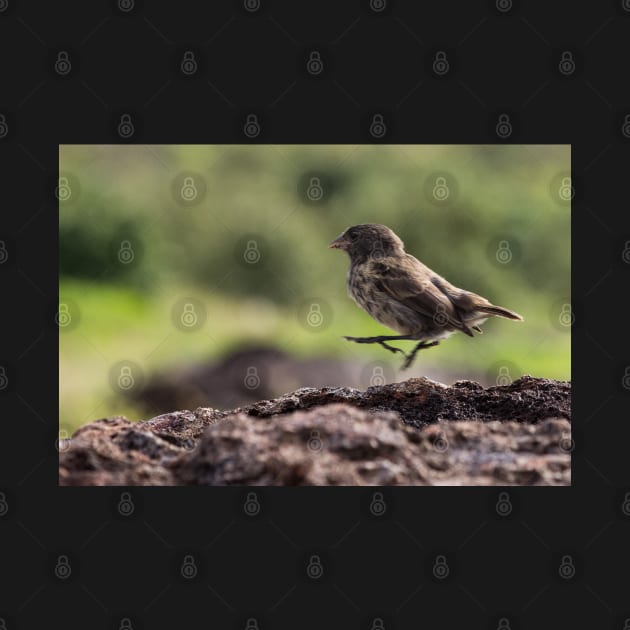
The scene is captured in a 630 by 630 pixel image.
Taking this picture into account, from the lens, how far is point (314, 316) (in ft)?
50.0

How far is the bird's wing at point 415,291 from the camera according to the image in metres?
7.25

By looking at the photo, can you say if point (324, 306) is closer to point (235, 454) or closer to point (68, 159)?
point (68, 159)

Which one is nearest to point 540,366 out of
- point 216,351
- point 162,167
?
point 216,351

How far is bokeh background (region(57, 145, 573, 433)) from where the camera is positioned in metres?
12.9

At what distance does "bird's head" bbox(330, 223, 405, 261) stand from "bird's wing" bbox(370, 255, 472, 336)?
19 centimetres

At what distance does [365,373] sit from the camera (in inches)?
506

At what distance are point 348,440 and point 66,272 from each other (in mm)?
11805

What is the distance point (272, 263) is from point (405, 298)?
994 cm
